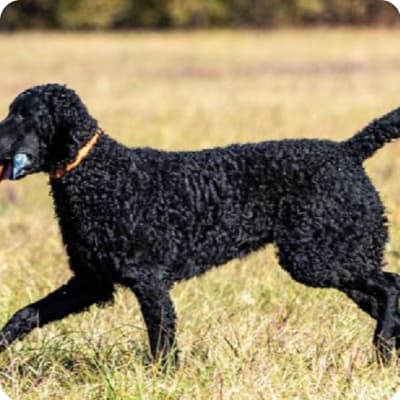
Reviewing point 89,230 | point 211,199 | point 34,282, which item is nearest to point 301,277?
point 211,199

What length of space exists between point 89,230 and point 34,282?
1.56 m

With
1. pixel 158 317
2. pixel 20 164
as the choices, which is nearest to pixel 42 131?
pixel 20 164

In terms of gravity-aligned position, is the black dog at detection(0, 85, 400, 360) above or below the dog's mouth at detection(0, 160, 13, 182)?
below

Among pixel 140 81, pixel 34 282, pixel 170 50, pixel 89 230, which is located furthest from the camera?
pixel 170 50

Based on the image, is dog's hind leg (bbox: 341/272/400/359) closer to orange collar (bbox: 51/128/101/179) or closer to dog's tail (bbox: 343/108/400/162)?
dog's tail (bbox: 343/108/400/162)

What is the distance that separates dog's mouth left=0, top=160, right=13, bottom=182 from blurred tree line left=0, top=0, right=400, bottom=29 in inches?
574

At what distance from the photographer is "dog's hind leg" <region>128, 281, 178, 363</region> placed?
483 cm

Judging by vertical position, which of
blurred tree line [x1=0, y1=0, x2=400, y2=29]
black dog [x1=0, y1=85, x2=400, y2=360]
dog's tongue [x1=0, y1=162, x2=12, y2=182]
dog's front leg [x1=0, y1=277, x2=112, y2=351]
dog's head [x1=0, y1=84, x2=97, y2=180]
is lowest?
blurred tree line [x1=0, y1=0, x2=400, y2=29]

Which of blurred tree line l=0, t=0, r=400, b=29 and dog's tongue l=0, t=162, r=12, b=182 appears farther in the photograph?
blurred tree line l=0, t=0, r=400, b=29

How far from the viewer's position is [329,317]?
5512 millimetres

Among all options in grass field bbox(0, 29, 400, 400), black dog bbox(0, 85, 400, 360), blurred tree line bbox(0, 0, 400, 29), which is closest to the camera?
grass field bbox(0, 29, 400, 400)

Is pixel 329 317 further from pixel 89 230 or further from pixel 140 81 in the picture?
pixel 140 81

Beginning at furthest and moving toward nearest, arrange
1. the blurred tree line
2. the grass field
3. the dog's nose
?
the blurred tree line
the dog's nose
the grass field

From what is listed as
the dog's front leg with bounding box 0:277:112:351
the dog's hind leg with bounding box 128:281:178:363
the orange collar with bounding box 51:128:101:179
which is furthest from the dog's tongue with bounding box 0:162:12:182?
the dog's hind leg with bounding box 128:281:178:363
